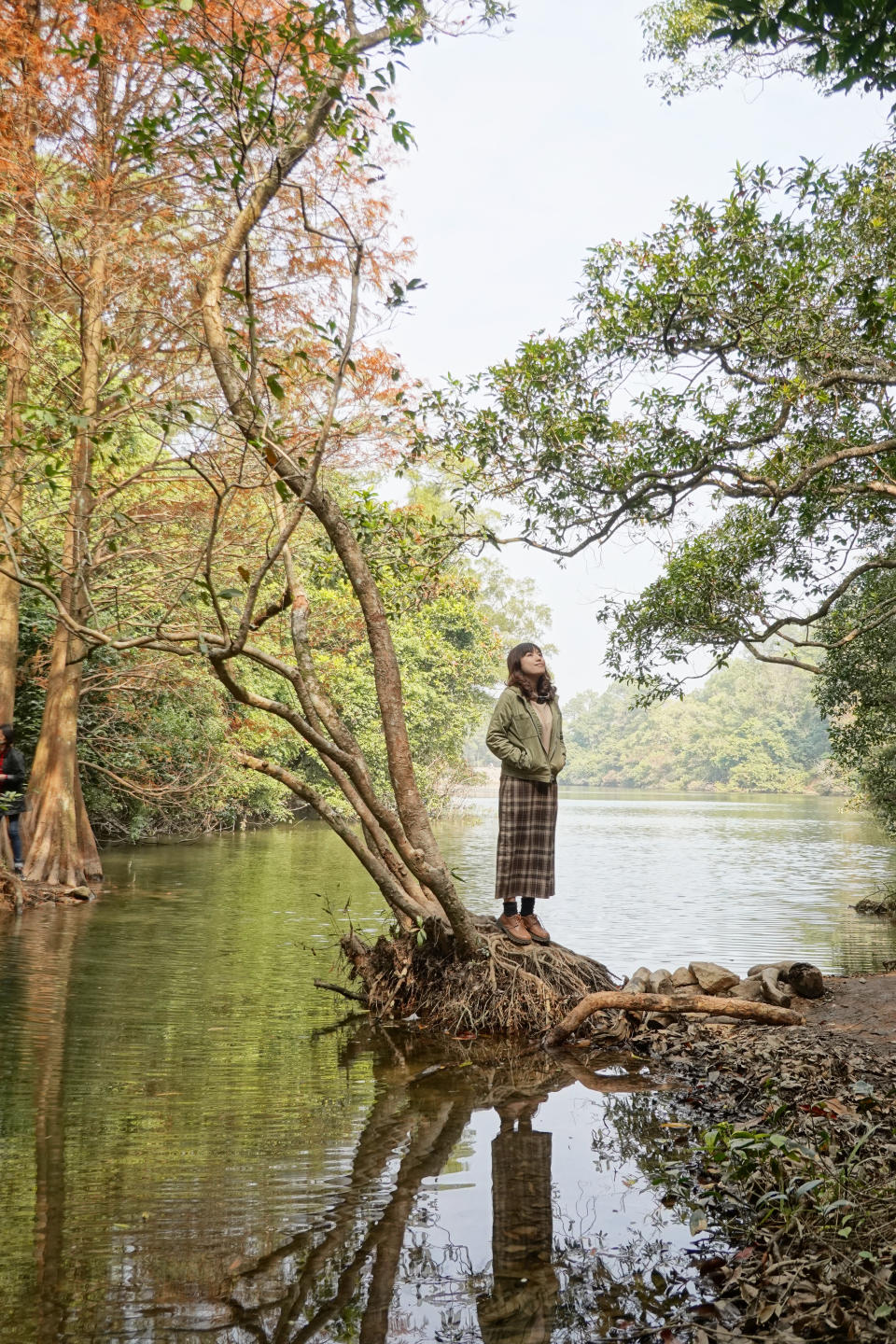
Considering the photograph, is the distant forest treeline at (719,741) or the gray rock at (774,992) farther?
the distant forest treeline at (719,741)

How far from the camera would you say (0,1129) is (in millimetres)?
4660

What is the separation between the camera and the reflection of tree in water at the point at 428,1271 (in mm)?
3066

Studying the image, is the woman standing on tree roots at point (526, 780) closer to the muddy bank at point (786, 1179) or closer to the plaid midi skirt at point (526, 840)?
the plaid midi skirt at point (526, 840)

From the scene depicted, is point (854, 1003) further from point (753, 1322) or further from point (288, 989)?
point (753, 1322)

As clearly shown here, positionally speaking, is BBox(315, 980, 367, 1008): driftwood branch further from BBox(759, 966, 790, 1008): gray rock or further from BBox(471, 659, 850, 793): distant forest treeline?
BBox(471, 659, 850, 793): distant forest treeline

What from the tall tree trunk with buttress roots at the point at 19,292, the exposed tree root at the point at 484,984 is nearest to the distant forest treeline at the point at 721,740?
the tall tree trunk with buttress roots at the point at 19,292

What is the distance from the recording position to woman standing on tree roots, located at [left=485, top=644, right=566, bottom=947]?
7332 millimetres

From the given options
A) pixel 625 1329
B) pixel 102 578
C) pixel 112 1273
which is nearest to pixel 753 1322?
pixel 625 1329

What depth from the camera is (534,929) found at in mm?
7383

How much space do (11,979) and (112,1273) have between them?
5381 millimetres

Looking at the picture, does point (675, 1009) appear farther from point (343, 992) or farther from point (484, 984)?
point (343, 992)

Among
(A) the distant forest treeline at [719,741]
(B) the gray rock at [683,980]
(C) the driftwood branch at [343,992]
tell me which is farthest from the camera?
(A) the distant forest treeline at [719,741]

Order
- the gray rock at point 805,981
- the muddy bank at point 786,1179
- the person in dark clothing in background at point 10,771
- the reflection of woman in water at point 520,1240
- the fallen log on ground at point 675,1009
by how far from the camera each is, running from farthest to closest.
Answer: the person in dark clothing in background at point 10,771 < the gray rock at point 805,981 < the fallen log on ground at point 675,1009 < the reflection of woman in water at point 520,1240 < the muddy bank at point 786,1179

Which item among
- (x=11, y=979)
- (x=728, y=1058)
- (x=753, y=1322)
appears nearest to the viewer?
(x=753, y=1322)
